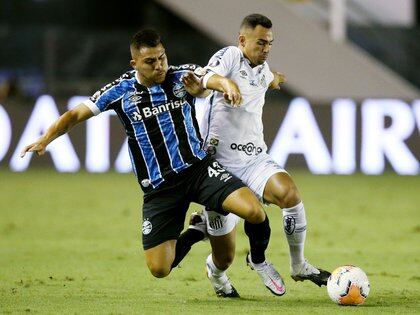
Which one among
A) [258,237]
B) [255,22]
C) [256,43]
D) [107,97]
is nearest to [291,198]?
[258,237]

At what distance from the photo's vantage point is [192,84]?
7.66 metres

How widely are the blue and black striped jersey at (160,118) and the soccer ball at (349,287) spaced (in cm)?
135

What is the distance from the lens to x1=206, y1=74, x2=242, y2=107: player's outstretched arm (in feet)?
23.1

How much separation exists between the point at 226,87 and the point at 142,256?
11.1ft

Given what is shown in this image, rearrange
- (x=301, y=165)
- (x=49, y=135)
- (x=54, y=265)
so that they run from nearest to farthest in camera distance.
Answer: (x=49, y=135), (x=54, y=265), (x=301, y=165)

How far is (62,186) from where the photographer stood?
664 inches

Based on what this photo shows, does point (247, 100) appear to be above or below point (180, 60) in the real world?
above

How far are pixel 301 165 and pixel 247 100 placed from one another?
10.1 metres

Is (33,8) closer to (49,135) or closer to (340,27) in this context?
(340,27)

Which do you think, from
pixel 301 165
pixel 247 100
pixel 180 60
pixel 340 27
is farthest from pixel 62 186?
pixel 247 100

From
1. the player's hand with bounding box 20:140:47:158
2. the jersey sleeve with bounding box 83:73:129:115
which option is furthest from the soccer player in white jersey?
the player's hand with bounding box 20:140:47:158

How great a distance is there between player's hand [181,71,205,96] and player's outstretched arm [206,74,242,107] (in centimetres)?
19

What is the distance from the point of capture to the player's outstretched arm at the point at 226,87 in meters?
7.05

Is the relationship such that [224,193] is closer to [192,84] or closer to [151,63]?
[192,84]
